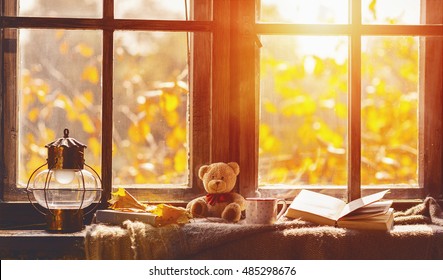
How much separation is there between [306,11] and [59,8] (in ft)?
2.33

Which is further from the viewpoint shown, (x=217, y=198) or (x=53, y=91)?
(x=53, y=91)

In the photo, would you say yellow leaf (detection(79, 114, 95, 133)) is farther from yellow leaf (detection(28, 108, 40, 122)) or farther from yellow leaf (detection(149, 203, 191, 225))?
yellow leaf (detection(149, 203, 191, 225))

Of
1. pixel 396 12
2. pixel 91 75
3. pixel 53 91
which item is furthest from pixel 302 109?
pixel 53 91

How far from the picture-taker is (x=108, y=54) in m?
1.84

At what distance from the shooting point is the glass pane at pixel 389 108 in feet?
6.43

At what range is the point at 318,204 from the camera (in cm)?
176

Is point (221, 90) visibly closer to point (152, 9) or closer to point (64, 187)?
point (152, 9)

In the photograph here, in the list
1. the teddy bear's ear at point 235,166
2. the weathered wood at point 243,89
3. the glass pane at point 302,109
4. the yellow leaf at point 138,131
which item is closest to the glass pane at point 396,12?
the glass pane at point 302,109

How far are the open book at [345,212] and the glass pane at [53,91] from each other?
1.94 feet

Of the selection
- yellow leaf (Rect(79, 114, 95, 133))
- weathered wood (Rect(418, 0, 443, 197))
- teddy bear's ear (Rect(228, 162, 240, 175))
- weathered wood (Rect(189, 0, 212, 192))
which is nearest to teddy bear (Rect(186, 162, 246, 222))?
teddy bear's ear (Rect(228, 162, 240, 175))

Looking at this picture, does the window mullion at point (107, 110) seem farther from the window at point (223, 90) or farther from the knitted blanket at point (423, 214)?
the knitted blanket at point (423, 214)

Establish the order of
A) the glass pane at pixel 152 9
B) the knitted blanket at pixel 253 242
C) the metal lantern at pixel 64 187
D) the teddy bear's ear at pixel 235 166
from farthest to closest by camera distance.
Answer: the glass pane at pixel 152 9
the teddy bear's ear at pixel 235 166
the metal lantern at pixel 64 187
the knitted blanket at pixel 253 242

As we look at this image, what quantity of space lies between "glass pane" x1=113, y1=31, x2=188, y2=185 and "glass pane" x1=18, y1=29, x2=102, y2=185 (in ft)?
0.23
